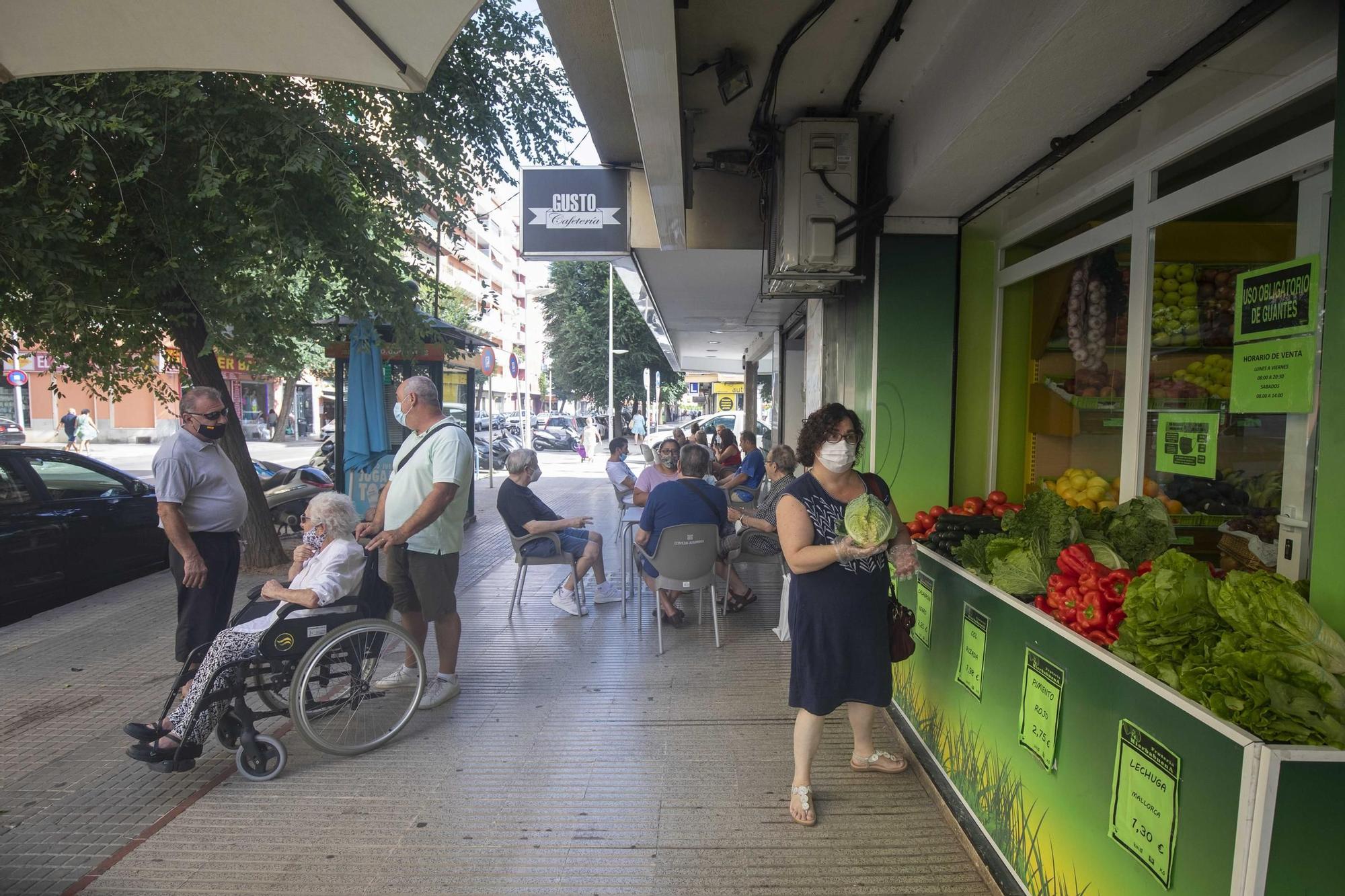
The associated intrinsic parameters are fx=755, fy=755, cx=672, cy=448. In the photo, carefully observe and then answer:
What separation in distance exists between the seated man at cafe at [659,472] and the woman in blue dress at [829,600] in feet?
10.4

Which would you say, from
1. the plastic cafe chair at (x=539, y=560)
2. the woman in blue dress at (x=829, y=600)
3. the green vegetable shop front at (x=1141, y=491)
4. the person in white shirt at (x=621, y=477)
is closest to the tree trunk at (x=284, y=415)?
the person in white shirt at (x=621, y=477)

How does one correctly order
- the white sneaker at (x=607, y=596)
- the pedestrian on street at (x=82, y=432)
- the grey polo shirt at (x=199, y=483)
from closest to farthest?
1. the grey polo shirt at (x=199, y=483)
2. the white sneaker at (x=607, y=596)
3. the pedestrian on street at (x=82, y=432)

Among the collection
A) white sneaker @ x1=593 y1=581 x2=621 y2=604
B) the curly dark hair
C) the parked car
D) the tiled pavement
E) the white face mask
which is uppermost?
the curly dark hair

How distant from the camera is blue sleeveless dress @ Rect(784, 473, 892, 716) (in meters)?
3.04

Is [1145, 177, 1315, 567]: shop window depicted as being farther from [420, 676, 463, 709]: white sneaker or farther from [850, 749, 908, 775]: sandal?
[420, 676, 463, 709]: white sneaker

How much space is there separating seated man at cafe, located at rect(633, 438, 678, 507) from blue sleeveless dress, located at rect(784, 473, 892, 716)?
320 centimetres

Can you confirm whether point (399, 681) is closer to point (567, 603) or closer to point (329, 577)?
point (329, 577)

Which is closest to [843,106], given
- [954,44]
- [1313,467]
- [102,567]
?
[954,44]

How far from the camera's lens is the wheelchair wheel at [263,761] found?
138 inches

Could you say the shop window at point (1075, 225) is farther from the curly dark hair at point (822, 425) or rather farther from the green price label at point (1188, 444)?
the curly dark hair at point (822, 425)

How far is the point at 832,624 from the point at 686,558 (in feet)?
7.70

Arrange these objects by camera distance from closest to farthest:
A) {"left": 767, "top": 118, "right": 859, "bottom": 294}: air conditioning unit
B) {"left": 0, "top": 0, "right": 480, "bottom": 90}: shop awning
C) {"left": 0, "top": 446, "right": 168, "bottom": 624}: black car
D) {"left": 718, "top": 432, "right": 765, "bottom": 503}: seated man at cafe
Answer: {"left": 0, "top": 0, "right": 480, "bottom": 90}: shop awning, {"left": 767, "top": 118, "right": 859, "bottom": 294}: air conditioning unit, {"left": 0, "top": 446, "right": 168, "bottom": 624}: black car, {"left": 718, "top": 432, "right": 765, "bottom": 503}: seated man at cafe

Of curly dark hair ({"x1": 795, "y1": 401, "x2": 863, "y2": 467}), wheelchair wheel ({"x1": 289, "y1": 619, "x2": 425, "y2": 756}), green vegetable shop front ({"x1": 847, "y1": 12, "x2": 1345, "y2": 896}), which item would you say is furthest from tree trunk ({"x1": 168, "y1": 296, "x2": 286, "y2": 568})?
green vegetable shop front ({"x1": 847, "y1": 12, "x2": 1345, "y2": 896})

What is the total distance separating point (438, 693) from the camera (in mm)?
4453
